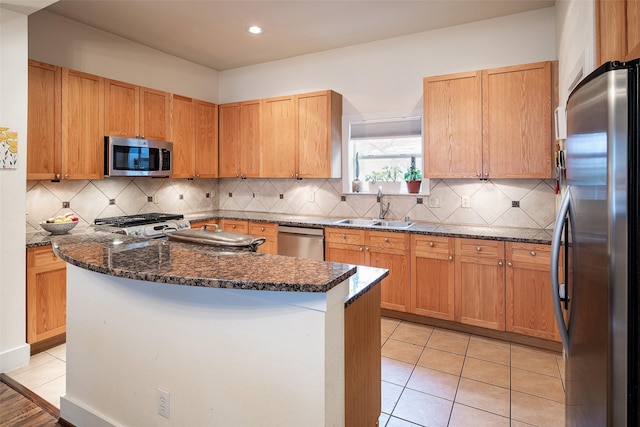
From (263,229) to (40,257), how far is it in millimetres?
2163

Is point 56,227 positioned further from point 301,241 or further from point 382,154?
point 382,154

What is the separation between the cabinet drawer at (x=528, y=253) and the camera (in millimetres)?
2939

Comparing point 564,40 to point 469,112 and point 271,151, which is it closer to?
point 469,112

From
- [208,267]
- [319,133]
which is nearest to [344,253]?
[319,133]

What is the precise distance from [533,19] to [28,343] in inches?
204

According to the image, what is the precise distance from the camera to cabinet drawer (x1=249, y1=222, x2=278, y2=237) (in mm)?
4316

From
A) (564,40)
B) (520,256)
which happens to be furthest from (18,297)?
(564,40)

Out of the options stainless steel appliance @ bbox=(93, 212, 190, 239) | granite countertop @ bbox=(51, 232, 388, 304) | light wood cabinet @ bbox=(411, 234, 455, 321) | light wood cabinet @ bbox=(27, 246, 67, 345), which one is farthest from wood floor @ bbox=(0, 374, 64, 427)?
light wood cabinet @ bbox=(411, 234, 455, 321)

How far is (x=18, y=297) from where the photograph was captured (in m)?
2.76

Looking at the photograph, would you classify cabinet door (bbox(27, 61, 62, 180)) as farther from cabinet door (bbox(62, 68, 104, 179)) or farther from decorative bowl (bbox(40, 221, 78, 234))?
decorative bowl (bbox(40, 221, 78, 234))

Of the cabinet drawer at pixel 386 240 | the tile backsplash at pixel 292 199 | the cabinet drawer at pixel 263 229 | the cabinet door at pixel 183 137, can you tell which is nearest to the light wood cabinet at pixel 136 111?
the cabinet door at pixel 183 137

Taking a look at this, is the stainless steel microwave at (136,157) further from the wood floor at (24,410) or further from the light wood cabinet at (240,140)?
the wood floor at (24,410)

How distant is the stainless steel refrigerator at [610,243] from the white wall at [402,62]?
2.85 metres

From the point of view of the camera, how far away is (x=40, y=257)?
115 inches
